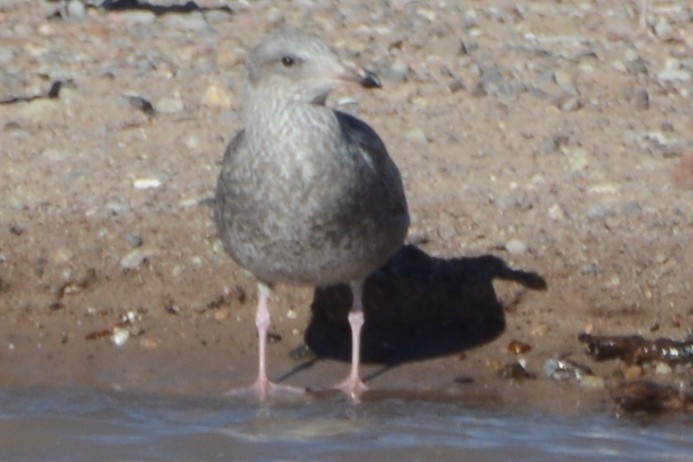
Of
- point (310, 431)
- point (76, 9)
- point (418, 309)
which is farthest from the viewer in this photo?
Answer: point (76, 9)

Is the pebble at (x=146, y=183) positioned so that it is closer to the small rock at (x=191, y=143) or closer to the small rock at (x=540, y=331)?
the small rock at (x=191, y=143)

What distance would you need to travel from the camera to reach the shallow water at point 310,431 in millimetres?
7152

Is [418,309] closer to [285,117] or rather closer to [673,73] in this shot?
[285,117]

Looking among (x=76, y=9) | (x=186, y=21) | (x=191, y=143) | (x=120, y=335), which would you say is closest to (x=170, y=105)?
(x=191, y=143)

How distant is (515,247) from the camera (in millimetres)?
8672

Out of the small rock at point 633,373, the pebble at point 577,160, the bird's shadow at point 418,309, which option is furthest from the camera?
the pebble at point 577,160

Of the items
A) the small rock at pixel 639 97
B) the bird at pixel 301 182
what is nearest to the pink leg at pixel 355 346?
the bird at pixel 301 182

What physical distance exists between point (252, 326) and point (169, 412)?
993 mm

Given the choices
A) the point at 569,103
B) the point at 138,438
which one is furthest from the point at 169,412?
the point at 569,103

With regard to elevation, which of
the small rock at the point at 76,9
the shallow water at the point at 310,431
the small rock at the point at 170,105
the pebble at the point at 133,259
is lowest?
the shallow water at the point at 310,431

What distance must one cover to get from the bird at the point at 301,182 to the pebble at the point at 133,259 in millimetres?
910

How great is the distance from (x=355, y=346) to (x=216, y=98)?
2.79 metres

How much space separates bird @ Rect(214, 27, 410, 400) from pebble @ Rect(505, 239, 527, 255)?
3.37 feet

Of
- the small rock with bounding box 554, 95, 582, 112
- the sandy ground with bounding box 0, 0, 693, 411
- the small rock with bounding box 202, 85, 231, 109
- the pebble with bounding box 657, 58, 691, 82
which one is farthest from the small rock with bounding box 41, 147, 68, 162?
the pebble with bounding box 657, 58, 691, 82
